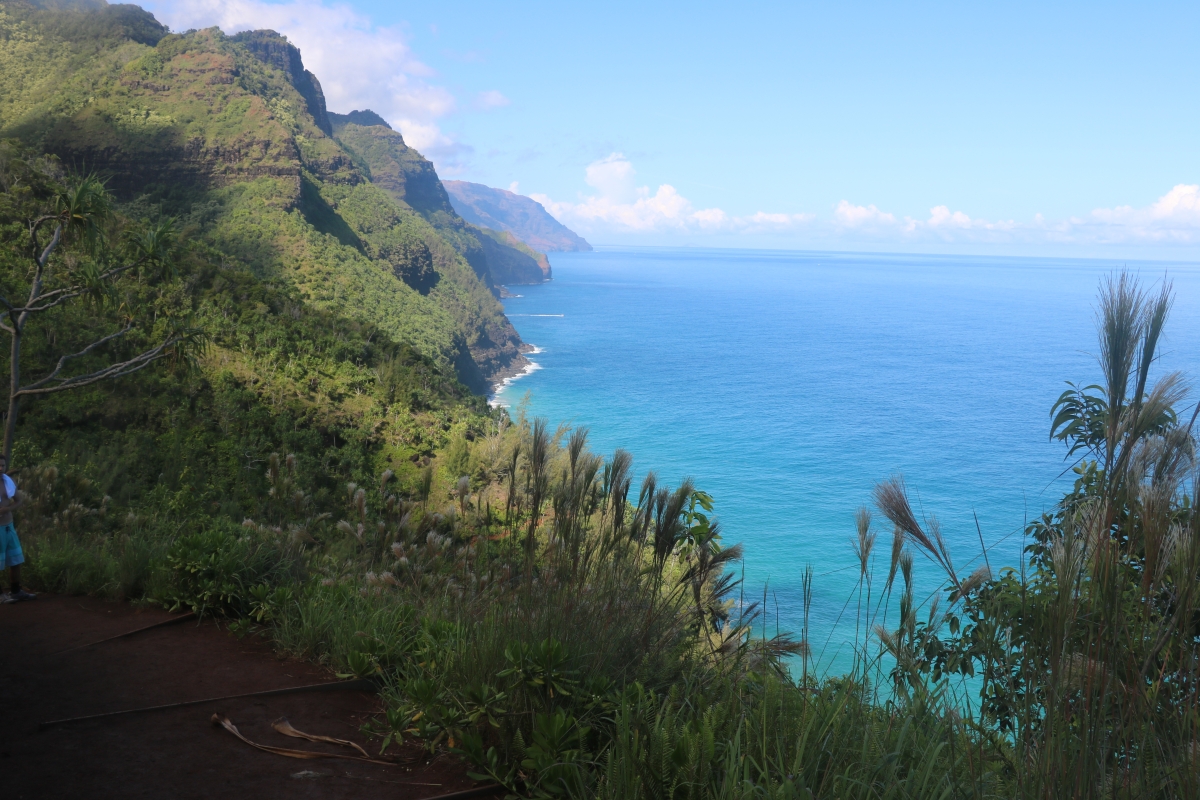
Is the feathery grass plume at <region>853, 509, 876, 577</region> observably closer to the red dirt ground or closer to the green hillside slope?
the red dirt ground

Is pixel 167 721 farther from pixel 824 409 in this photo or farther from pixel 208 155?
pixel 824 409

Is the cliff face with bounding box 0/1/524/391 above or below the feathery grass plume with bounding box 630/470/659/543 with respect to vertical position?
above

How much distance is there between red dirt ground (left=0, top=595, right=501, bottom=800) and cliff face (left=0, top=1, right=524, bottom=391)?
40.4 metres

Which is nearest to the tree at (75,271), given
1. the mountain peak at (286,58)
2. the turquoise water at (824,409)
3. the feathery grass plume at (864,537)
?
the turquoise water at (824,409)

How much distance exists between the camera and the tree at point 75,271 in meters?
5.92

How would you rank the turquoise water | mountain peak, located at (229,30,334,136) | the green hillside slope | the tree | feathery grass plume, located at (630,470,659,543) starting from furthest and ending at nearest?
mountain peak, located at (229,30,334,136)
the turquoise water
the green hillside slope
the tree
feathery grass plume, located at (630,470,659,543)

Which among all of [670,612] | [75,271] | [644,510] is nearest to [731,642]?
[670,612]

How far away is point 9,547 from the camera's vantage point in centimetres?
477

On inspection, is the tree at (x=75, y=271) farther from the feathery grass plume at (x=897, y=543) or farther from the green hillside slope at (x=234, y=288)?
the feathery grass plume at (x=897, y=543)

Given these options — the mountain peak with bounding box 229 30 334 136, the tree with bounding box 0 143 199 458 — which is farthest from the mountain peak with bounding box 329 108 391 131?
the tree with bounding box 0 143 199 458

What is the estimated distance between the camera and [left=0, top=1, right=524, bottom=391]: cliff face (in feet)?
156

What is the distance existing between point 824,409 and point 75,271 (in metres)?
61.5

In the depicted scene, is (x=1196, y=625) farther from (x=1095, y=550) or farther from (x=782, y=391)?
(x=782, y=391)

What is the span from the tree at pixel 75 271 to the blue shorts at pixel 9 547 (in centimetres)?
116
